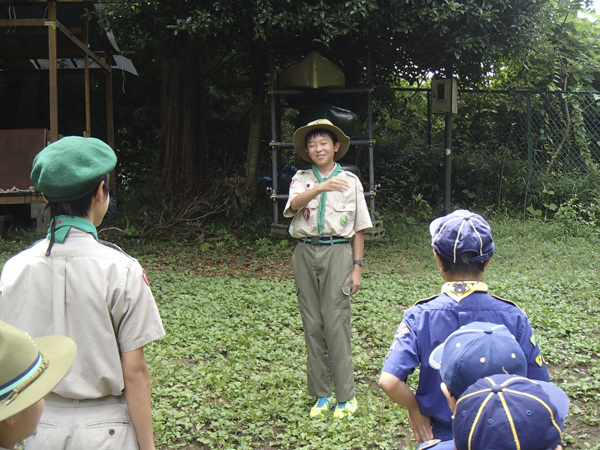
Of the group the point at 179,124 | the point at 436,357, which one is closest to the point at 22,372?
the point at 436,357

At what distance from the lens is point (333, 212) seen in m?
3.66

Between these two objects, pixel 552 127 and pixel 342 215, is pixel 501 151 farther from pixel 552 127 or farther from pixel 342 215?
pixel 342 215

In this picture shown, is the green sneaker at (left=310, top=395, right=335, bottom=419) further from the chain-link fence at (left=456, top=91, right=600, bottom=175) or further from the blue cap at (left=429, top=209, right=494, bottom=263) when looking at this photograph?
the chain-link fence at (left=456, top=91, right=600, bottom=175)

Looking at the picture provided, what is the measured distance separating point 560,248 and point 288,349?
4.92 metres

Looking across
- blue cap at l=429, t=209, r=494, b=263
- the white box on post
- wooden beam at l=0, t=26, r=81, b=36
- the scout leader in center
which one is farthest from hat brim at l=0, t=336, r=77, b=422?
wooden beam at l=0, t=26, r=81, b=36

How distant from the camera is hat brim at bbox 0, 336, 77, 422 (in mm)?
1232

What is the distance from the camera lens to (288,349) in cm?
479

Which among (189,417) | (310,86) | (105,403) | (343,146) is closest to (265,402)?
(189,417)

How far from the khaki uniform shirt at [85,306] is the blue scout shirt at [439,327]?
0.83 m

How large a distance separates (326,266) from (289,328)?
1.82 meters

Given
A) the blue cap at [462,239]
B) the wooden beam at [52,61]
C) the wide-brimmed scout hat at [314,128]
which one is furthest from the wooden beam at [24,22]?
the blue cap at [462,239]

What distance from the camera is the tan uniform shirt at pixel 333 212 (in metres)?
3.64

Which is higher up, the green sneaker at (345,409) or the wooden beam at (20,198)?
the wooden beam at (20,198)

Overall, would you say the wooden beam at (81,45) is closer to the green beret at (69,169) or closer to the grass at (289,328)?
the grass at (289,328)
